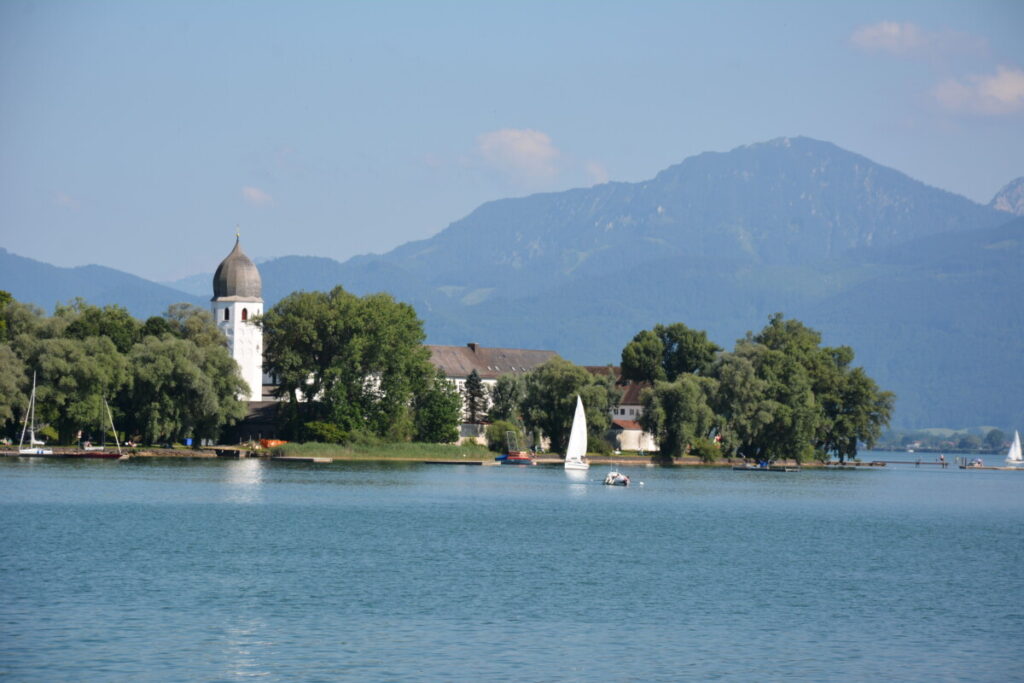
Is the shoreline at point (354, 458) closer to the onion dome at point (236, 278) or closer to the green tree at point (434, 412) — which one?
the green tree at point (434, 412)

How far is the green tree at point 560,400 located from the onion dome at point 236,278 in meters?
26.1

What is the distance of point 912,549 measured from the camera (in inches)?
1911

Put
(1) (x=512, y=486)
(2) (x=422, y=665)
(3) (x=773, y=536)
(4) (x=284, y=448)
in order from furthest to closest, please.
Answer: (4) (x=284, y=448)
(1) (x=512, y=486)
(3) (x=773, y=536)
(2) (x=422, y=665)

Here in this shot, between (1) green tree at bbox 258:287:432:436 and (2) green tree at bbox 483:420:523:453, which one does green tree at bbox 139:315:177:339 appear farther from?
(2) green tree at bbox 483:420:523:453

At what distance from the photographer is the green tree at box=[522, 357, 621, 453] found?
11775 cm

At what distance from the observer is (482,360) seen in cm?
17088

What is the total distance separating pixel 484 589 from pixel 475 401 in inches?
3761

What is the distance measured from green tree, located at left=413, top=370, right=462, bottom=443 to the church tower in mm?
19555

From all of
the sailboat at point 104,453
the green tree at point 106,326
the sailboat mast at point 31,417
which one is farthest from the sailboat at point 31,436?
the green tree at point 106,326

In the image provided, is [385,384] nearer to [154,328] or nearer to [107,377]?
[154,328]

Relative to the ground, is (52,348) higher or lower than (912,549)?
higher

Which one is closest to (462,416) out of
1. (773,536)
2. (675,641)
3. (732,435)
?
(732,435)

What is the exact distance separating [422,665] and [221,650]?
12.3 feet

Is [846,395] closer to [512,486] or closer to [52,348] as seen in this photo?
[512,486]
